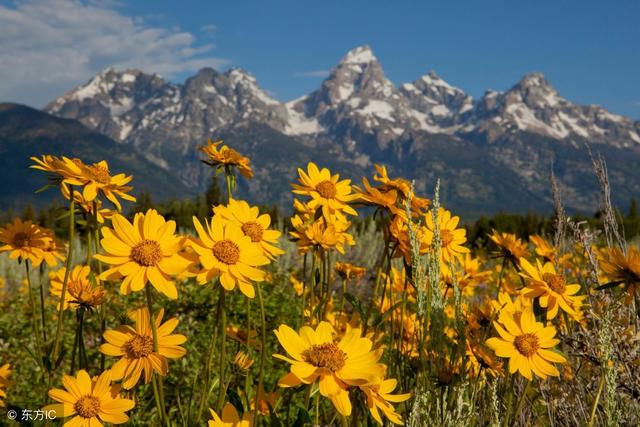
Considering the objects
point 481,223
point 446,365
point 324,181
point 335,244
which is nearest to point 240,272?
point 335,244

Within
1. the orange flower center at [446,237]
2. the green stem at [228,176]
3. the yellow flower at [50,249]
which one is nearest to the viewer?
the green stem at [228,176]

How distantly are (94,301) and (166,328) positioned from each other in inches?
14.5

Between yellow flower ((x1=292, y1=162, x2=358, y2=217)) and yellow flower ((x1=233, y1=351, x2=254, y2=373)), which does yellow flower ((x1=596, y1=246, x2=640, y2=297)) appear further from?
yellow flower ((x1=233, y1=351, x2=254, y2=373))

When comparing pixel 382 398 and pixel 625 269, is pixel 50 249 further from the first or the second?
pixel 625 269

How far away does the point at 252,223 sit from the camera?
5.58 ft

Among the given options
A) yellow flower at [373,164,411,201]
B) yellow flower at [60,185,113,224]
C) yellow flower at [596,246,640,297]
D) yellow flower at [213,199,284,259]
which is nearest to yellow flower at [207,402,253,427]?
yellow flower at [213,199,284,259]

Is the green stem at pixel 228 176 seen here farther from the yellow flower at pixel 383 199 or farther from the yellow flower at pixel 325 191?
the yellow flower at pixel 383 199

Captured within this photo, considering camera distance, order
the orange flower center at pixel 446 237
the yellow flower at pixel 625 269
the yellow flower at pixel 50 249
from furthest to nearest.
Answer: the orange flower center at pixel 446 237 → the yellow flower at pixel 50 249 → the yellow flower at pixel 625 269

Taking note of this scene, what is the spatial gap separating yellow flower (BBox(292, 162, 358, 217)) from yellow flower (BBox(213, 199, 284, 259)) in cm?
35

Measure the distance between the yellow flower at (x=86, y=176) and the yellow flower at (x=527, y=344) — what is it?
122 cm

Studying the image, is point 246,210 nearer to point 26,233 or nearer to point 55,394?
point 55,394

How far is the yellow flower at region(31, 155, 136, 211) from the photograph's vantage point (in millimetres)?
1661

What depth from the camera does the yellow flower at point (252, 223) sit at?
165 centimetres

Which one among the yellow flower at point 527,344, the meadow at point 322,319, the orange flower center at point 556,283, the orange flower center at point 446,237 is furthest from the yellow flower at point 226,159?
the orange flower center at point 556,283
